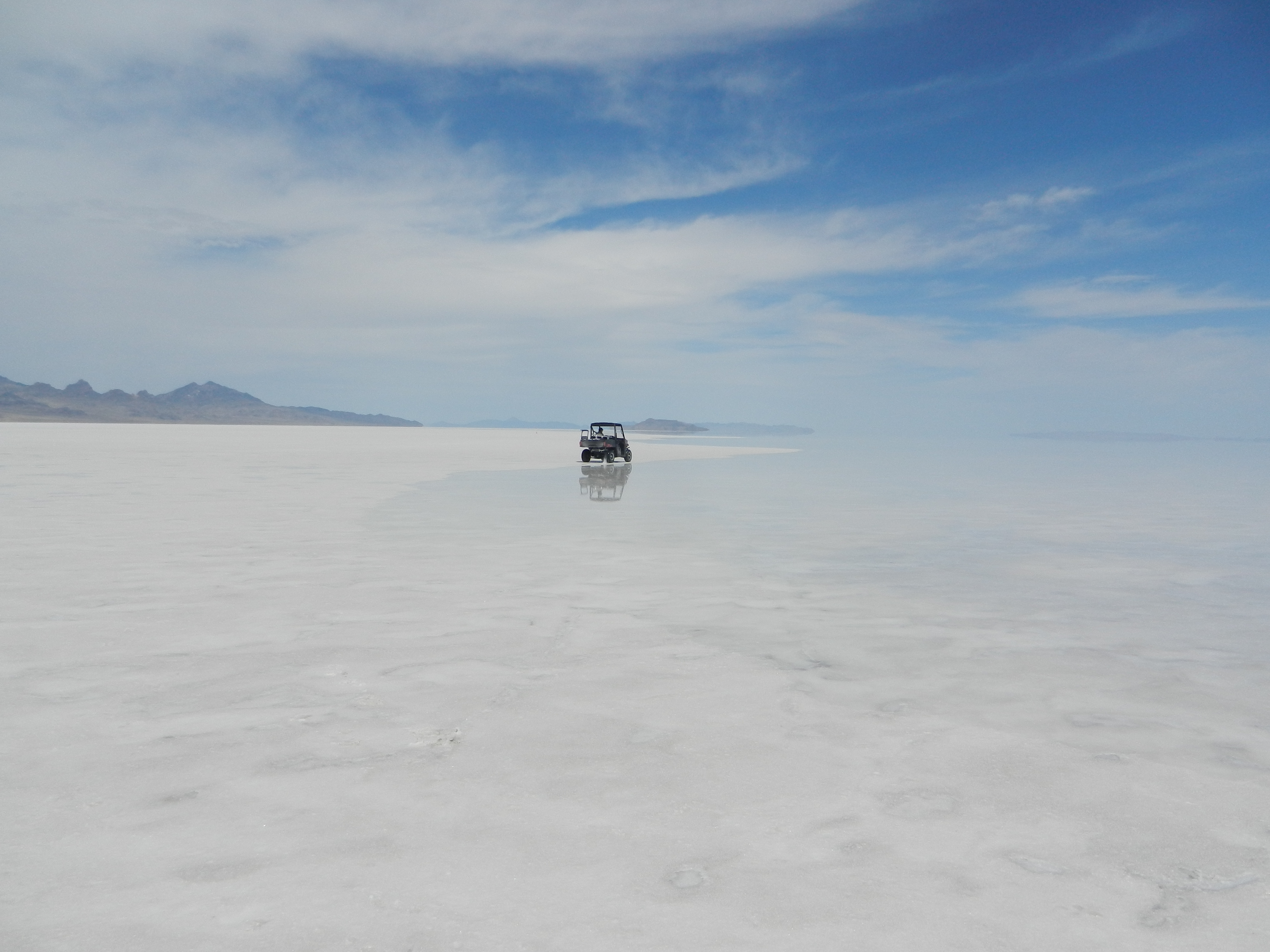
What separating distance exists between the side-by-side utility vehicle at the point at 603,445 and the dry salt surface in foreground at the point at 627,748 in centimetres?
2406

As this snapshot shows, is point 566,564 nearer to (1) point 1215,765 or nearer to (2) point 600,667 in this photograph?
(2) point 600,667

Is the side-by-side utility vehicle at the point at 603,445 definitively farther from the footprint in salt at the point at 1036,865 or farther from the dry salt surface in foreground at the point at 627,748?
the footprint in salt at the point at 1036,865

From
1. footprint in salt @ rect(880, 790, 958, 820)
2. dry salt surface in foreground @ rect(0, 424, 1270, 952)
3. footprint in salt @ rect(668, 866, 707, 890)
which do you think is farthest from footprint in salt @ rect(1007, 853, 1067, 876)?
footprint in salt @ rect(668, 866, 707, 890)

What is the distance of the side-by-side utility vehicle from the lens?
1464 inches

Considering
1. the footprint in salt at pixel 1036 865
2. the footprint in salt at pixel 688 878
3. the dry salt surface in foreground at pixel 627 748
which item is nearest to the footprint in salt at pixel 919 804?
the dry salt surface in foreground at pixel 627 748

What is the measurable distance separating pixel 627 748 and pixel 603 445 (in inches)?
1288

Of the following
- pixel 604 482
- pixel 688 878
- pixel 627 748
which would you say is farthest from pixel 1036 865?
pixel 604 482

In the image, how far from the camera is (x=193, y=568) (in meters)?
10.9

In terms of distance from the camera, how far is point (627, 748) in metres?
5.27

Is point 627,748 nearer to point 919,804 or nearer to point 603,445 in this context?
point 919,804

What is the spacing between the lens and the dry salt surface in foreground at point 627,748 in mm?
3504

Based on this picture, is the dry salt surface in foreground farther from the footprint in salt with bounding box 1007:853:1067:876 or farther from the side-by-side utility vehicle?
the side-by-side utility vehicle

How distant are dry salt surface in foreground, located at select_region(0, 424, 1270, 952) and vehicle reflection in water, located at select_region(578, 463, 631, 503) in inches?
367

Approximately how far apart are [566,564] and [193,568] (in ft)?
16.8
